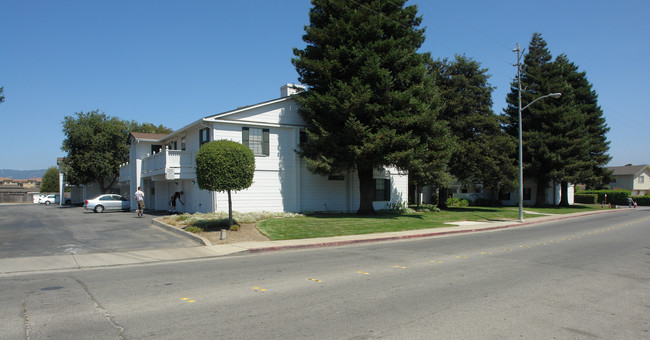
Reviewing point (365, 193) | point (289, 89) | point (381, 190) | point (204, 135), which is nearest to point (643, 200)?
point (381, 190)

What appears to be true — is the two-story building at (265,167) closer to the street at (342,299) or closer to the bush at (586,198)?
the street at (342,299)

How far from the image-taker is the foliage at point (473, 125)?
31.0m

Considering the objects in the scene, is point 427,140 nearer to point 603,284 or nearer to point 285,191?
point 285,191

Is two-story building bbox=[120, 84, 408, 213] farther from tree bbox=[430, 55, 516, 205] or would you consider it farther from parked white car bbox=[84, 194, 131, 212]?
tree bbox=[430, 55, 516, 205]

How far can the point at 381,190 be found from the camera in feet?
94.1

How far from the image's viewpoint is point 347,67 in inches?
870

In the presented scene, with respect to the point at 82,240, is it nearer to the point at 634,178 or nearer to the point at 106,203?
the point at 106,203

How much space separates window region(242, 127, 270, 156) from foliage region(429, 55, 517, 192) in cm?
1470

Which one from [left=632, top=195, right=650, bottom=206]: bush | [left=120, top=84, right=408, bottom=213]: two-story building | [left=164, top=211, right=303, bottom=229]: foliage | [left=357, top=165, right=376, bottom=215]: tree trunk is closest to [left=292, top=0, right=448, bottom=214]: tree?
[left=357, top=165, right=376, bottom=215]: tree trunk

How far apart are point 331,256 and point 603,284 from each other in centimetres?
638

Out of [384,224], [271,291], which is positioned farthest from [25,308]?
[384,224]

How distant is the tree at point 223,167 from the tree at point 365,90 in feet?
22.8

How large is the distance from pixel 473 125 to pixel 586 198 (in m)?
38.7

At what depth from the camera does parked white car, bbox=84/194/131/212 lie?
30.3 m
